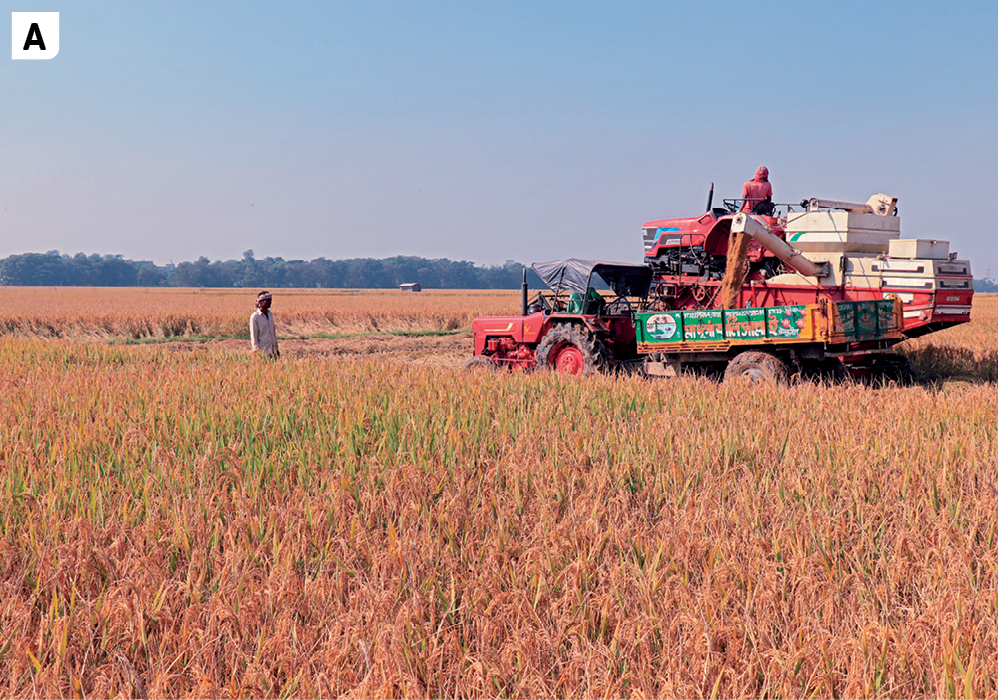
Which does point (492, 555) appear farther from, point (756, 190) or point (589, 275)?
point (756, 190)

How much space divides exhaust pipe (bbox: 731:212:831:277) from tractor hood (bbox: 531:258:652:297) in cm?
162

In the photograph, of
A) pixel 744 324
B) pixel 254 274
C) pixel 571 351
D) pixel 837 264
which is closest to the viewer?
pixel 744 324

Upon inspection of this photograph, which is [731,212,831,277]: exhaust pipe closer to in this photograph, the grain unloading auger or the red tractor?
the grain unloading auger

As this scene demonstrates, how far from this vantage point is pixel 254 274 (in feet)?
444

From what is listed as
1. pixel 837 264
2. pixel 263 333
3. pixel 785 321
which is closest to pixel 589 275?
pixel 785 321

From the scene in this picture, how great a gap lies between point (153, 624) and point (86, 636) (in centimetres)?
22

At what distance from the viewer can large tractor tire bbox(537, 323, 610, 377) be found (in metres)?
9.36

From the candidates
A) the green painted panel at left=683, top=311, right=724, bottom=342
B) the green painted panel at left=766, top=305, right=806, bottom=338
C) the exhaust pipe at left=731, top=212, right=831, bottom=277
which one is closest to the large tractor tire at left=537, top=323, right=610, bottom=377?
the green painted panel at left=683, top=311, right=724, bottom=342

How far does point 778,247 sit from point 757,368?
5.95 ft

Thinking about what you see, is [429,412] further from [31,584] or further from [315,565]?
[31,584]

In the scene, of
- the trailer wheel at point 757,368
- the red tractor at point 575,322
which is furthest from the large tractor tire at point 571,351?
the trailer wheel at point 757,368

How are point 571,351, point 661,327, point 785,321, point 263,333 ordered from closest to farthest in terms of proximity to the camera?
point 785,321 < point 263,333 < point 661,327 < point 571,351

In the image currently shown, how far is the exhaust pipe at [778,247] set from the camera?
909 cm

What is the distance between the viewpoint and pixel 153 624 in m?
2.53
